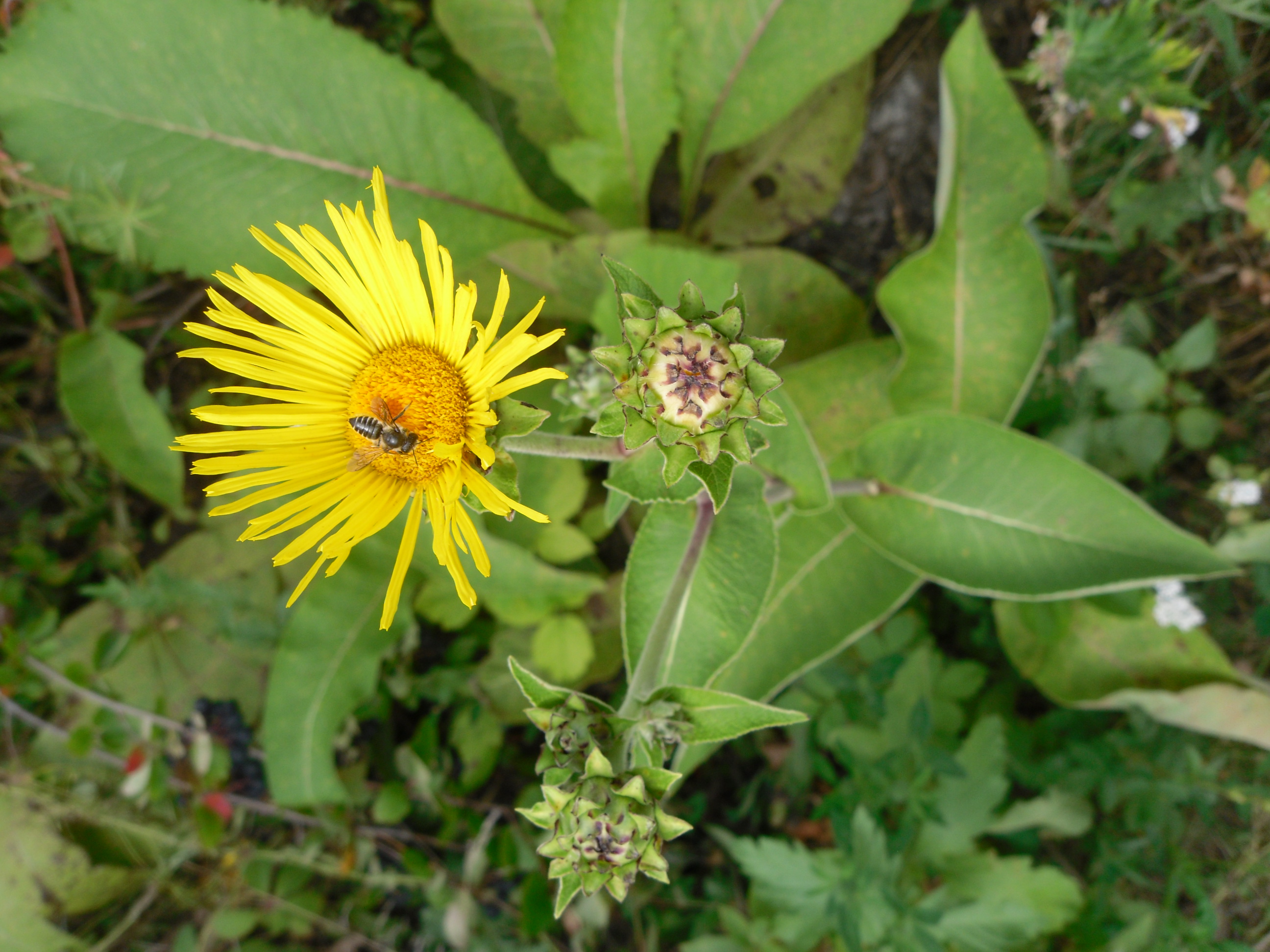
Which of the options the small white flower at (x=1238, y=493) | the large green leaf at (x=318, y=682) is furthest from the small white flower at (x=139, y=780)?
the small white flower at (x=1238, y=493)

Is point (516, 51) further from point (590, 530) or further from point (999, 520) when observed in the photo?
point (999, 520)

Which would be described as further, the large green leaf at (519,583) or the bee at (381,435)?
the large green leaf at (519,583)

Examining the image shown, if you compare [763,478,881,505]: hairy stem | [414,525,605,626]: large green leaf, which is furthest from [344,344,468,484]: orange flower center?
[414,525,605,626]: large green leaf

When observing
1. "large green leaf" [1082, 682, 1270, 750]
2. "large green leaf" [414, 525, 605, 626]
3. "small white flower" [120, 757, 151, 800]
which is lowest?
"small white flower" [120, 757, 151, 800]

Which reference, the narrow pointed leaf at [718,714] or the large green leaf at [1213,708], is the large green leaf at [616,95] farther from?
the large green leaf at [1213,708]

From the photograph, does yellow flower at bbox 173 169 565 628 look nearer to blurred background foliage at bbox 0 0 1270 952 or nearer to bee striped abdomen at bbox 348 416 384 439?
bee striped abdomen at bbox 348 416 384 439

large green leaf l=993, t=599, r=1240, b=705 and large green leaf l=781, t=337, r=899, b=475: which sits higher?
large green leaf l=781, t=337, r=899, b=475

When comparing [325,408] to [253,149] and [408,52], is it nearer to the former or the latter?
[253,149]
